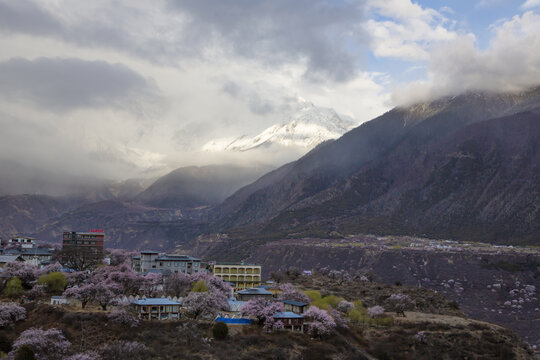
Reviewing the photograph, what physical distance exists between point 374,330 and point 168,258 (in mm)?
59396

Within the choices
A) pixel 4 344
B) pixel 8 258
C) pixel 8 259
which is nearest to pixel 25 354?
pixel 4 344

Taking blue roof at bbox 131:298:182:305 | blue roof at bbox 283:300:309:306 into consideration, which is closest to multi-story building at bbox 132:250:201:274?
blue roof at bbox 283:300:309:306

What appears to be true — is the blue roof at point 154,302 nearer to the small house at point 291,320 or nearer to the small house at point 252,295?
the small house at point 291,320

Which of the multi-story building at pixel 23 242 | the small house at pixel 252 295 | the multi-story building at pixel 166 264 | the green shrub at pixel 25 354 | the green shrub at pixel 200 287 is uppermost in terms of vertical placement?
the multi-story building at pixel 23 242

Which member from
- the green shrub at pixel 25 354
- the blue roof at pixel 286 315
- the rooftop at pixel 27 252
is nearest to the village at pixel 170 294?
the blue roof at pixel 286 315

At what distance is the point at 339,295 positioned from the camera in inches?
5625

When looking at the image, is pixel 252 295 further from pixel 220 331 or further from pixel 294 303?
pixel 220 331

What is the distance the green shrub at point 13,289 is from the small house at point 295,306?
164ft

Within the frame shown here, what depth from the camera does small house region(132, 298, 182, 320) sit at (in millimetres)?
97500

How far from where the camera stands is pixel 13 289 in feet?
347

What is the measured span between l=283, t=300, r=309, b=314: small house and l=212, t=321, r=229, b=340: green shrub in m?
20.6

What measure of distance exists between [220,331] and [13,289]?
42571 millimetres

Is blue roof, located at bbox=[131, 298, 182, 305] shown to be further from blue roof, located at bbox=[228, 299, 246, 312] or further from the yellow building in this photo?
the yellow building

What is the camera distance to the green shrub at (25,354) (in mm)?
71625
